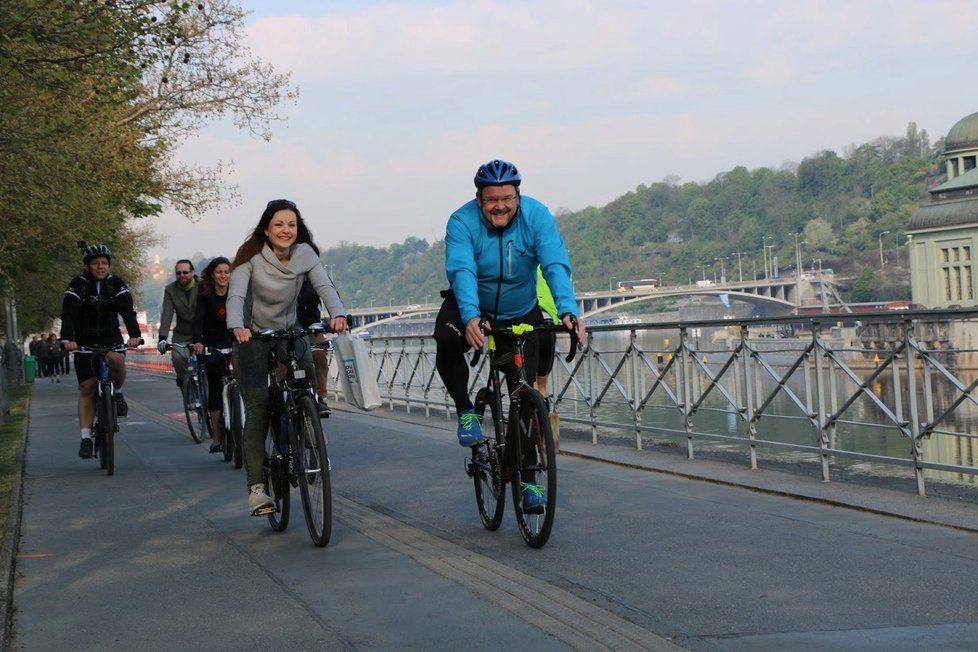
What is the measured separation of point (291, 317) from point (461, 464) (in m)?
3.96

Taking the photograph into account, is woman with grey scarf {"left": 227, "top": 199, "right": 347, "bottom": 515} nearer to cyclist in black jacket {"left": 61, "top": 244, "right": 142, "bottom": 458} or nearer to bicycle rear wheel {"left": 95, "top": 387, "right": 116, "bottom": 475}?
cyclist in black jacket {"left": 61, "top": 244, "right": 142, "bottom": 458}

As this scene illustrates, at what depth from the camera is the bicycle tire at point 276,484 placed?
7.58 m

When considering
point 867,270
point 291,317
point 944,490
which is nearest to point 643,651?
point 291,317

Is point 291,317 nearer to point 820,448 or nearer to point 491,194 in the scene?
point 491,194

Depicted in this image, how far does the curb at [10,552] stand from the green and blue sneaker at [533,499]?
238cm

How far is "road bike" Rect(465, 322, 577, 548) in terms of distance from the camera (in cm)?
662

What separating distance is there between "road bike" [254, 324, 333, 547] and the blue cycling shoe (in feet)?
2.40

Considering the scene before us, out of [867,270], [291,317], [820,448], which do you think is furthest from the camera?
[867,270]

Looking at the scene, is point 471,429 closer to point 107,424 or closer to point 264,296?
point 264,296

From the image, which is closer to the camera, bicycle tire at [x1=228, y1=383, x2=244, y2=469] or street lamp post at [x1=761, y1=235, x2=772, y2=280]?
bicycle tire at [x1=228, y1=383, x2=244, y2=469]

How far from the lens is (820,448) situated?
31.8 feet

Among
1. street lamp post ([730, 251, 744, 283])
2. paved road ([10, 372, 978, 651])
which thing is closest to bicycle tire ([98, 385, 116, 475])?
paved road ([10, 372, 978, 651])

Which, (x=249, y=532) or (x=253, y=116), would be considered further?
(x=253, y=116)

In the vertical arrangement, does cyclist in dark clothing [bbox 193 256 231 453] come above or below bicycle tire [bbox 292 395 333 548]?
above
